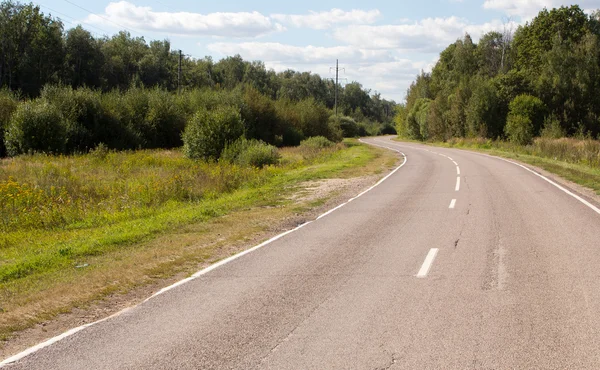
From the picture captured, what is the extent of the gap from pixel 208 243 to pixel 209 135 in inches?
1110

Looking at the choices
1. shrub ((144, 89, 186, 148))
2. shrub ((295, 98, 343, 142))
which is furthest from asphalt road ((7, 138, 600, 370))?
shrub ((295, 98, 343, 142))

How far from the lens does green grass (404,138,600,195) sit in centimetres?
2488

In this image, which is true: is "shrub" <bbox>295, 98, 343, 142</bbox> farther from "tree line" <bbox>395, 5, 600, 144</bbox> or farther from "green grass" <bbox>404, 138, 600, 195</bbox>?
"green grass" <bbox>404, 138, 600, 195</bbox>

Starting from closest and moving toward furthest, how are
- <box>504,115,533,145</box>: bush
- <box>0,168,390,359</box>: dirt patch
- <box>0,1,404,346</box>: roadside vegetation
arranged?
<box>0,168,390,359</box>: dirt patch → <box>0,1,404,346</box>: roadside vegetation → <box>504,115,533,145</box>: bush

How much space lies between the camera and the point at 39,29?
71500mm

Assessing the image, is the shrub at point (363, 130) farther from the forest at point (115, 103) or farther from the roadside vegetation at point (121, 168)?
the roadside vegetation at point (121, 168)

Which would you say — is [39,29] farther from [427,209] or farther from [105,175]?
[427,209]

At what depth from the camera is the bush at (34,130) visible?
41.4 m

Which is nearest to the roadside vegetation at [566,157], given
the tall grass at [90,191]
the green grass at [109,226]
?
the green grass at [109,226]

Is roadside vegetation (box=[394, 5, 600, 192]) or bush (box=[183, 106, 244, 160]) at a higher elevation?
roadside vegetation (box=[394, 5, 600, 192])

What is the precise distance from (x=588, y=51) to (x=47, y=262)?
6938cm

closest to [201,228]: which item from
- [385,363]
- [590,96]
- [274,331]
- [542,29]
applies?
[274,331]

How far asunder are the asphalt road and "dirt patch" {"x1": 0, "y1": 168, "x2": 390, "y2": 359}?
50 cm

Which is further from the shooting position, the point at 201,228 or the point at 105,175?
the point at 105,175
